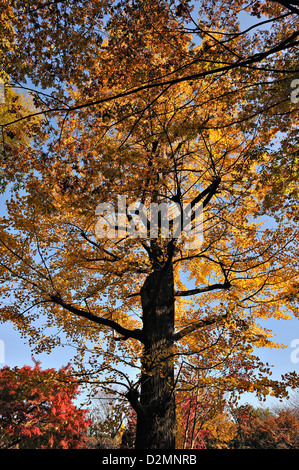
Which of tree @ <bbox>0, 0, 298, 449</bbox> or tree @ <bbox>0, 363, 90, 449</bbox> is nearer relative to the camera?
tree @ <bbox>0, 0, 298, 449</bbox>

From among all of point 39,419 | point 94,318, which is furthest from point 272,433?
point 94,318

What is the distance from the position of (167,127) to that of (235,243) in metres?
3.42

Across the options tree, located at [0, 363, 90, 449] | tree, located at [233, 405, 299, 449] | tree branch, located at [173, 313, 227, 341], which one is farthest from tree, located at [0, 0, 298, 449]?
tree, located at [233, 405, 299, 449]

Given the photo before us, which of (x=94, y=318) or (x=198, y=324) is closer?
(x=94, y=318)

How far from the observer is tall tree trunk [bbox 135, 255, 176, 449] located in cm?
476

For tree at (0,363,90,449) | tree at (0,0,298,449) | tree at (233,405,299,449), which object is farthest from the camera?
tree at (233,405,299,449)

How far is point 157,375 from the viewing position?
17.1 feet

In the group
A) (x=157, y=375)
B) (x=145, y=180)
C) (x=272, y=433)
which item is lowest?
(x=272, y=433)

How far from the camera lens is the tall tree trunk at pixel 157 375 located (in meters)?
4.76

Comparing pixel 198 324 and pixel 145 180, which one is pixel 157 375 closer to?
pixel 198 324

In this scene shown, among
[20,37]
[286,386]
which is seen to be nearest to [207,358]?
[286,386]

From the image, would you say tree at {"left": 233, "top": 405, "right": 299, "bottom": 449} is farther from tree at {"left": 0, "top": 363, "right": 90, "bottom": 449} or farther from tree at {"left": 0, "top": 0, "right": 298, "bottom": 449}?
tree at {"left": 0, "top": 0, "right": 298, "bottom": 449}

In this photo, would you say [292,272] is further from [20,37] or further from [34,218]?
[20,37]

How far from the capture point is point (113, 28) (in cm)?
452
